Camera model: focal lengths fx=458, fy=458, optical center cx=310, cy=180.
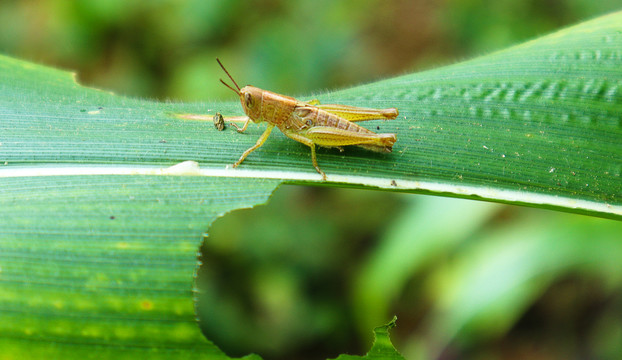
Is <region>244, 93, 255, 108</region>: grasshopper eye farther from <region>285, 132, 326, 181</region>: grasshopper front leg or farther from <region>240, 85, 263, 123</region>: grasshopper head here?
<region>285, 132, 326, 181</region>: grasshopper front leg

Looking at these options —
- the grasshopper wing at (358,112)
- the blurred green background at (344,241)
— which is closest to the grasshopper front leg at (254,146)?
the grasshopper wing at (358,112)

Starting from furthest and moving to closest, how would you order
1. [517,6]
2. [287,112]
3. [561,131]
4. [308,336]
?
[517,6], [308,336], [287,112], [561,131]

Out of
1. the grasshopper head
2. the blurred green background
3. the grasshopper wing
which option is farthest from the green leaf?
the blurred green background

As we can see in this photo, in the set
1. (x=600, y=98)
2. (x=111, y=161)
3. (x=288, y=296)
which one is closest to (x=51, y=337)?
(x=111, y=161)

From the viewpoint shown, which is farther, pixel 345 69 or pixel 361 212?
pixel 345 69

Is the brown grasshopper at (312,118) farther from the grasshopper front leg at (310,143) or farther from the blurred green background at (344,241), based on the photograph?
the blurred green background at (344,241)

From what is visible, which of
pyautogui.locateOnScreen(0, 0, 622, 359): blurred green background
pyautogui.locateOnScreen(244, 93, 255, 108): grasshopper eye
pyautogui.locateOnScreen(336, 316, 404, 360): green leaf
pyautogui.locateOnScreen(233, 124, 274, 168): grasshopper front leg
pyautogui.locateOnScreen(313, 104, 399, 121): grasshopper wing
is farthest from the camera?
pyautogui.locateOnScreen(0, 0, 622, 359): blurred green background

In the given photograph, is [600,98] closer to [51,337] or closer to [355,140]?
[355,140]
